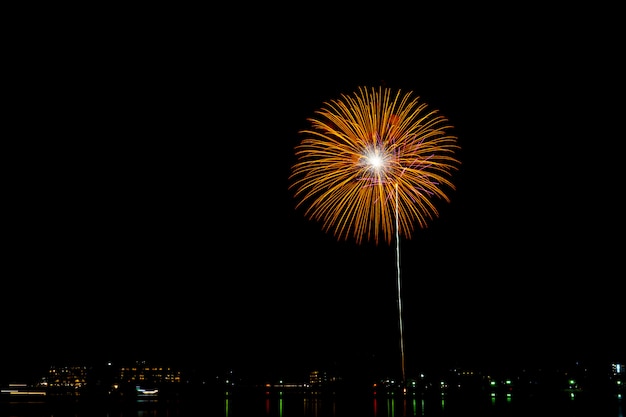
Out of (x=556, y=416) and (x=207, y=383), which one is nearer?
(x=556, y=416)

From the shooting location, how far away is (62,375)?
429 feet

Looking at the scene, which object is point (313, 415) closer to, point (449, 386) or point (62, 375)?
point (449, 386)

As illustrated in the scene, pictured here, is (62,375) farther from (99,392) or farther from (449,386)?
(449,386)

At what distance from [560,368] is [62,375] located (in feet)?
271

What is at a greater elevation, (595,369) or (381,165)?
(381,165)

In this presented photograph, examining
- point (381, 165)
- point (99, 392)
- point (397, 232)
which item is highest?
point (381, 165)

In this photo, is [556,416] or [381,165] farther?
[556,416]

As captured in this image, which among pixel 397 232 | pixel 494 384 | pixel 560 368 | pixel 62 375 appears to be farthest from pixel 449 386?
pixel 397 232

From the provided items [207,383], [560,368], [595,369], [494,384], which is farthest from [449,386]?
[207,383]

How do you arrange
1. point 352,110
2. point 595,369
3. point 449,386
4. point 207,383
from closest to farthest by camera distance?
point 352,110 → point 595,369 → point 449,386 → point 207,383

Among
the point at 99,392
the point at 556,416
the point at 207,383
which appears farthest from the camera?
the point at 207,383

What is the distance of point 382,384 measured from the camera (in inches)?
4850

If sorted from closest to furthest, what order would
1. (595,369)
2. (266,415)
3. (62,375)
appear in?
(266,415)
(595,369)
(62,375)

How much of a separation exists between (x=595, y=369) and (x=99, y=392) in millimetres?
71732
